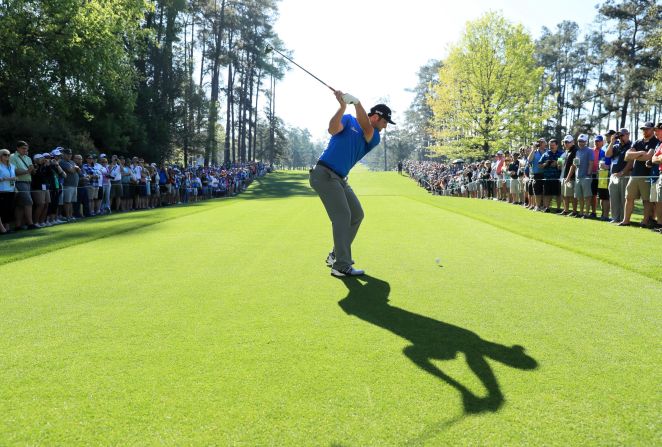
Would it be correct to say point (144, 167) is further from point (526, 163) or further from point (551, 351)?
point (551, 351)

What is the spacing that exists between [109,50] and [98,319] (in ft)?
74.0

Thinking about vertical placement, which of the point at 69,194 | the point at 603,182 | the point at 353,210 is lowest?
the point at 69,194

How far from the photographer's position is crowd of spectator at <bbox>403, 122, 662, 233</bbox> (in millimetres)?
11484

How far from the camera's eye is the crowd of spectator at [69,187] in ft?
43.4

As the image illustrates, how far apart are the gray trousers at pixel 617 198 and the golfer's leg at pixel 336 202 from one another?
30.0 feet

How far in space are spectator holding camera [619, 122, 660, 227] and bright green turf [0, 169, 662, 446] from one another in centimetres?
489

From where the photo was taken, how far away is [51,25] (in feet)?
71.0

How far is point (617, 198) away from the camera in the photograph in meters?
12.7

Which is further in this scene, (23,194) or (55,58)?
(55,58)

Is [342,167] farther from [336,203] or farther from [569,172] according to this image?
[569,172]

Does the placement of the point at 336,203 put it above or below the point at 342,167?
below

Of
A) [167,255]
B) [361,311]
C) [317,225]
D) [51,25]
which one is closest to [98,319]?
[361,311]

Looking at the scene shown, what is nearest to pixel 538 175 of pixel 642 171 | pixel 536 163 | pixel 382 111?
pixel 536 163

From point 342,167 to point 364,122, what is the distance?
68cm
